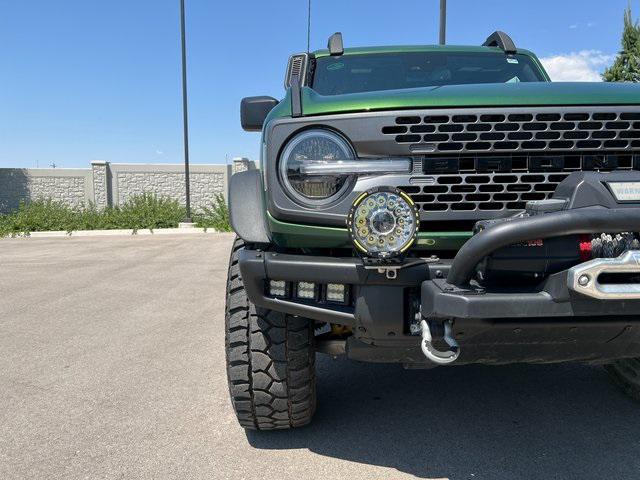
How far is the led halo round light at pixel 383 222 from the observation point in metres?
1.76

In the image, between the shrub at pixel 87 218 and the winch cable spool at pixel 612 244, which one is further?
the shrub at pixel 87 218

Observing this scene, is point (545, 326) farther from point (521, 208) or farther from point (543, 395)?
point (543, 395)

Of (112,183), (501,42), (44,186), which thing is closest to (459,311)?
(501,42)

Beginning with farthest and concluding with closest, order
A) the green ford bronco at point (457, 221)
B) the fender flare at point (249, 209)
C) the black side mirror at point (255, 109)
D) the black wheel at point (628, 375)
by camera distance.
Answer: the black side mirror at point (255, 109) < the black wheel at point (628, 375) < the fender flare at point (249, 209) < the green ford bronco at point (457, 221)

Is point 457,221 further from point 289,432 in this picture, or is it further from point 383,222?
point 289,432

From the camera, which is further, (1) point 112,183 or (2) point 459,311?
(1) point 112,183

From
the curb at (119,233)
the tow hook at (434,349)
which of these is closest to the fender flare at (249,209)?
the tow hook at (434,349)

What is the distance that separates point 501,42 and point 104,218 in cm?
1586

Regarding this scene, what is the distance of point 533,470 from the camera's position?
225 cm

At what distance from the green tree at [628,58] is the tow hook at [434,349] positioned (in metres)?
17.6

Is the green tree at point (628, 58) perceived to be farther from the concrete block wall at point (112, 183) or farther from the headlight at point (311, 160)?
the headlight at point (311, 160)

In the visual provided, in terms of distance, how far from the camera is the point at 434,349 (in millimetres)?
1861

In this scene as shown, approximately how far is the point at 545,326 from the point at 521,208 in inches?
17.2

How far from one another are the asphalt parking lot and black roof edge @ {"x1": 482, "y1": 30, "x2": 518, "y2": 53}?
2.16 m
